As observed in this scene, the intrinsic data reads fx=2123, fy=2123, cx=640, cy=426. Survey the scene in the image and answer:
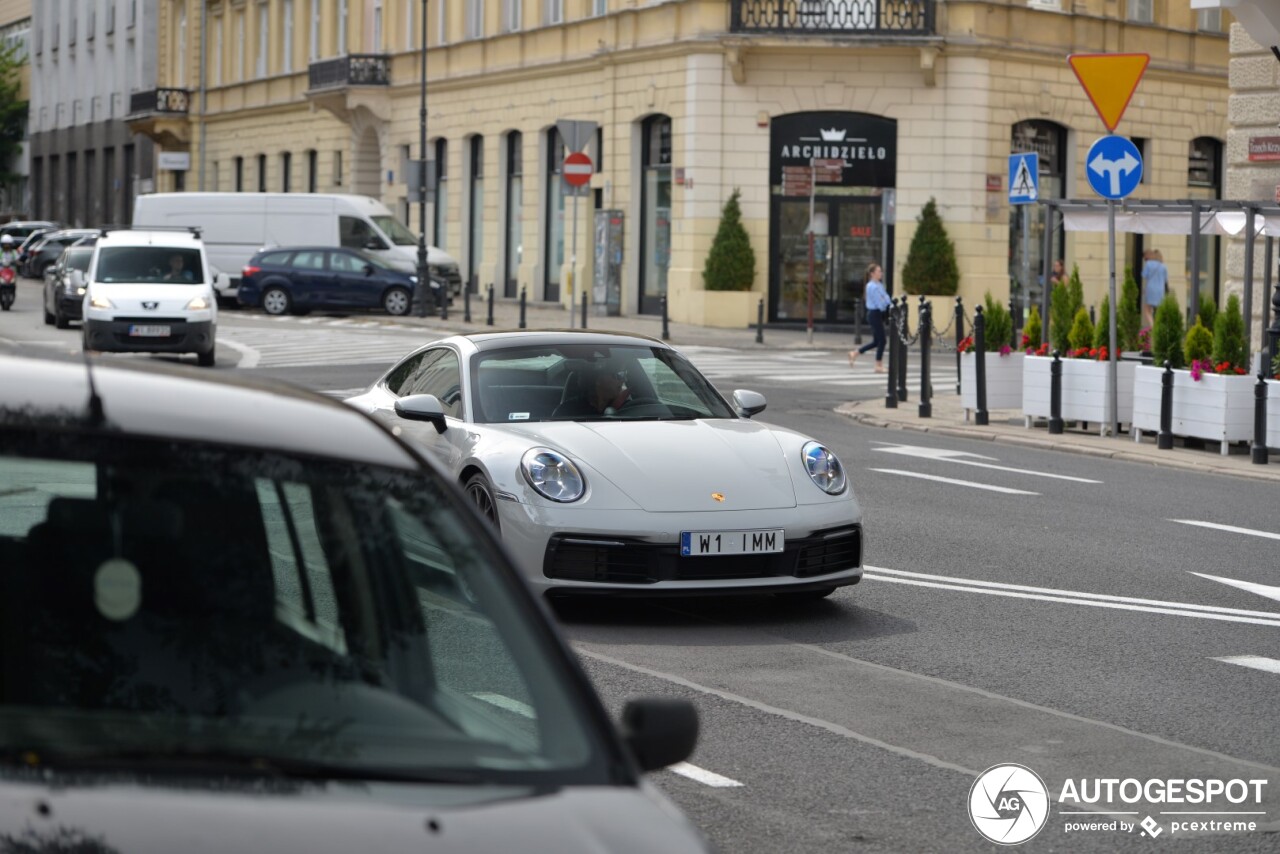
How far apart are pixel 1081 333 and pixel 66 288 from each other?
21548mm

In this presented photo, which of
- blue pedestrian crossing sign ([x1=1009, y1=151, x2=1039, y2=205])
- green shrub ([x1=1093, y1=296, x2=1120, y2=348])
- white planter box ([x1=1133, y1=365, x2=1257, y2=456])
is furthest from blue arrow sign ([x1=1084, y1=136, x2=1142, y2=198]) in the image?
blue pedestrian crossing sign ([x1=1009, y1=151, x2=1039, y2=205])

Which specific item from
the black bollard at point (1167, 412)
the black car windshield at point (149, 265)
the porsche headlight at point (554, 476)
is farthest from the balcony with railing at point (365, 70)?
the porsche headlight at point (554, 476)

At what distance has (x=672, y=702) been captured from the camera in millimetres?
3328

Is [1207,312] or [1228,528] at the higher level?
[1207,312]

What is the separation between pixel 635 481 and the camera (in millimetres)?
9102

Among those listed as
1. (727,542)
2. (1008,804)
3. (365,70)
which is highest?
(365,70)

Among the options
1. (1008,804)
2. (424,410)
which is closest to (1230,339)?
(424,410)

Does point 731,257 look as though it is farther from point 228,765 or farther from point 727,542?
point 228,765

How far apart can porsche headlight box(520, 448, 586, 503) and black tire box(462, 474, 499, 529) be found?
0.25m

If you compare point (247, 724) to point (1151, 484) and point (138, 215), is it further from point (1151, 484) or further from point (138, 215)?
point (138, 215)

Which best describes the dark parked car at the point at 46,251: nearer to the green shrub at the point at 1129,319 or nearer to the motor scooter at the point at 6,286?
the motor scooter at the point at 6,286

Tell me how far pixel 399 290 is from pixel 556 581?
34.9m

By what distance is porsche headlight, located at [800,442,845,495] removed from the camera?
948cm

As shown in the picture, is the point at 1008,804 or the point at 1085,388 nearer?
the point at 1008,804
